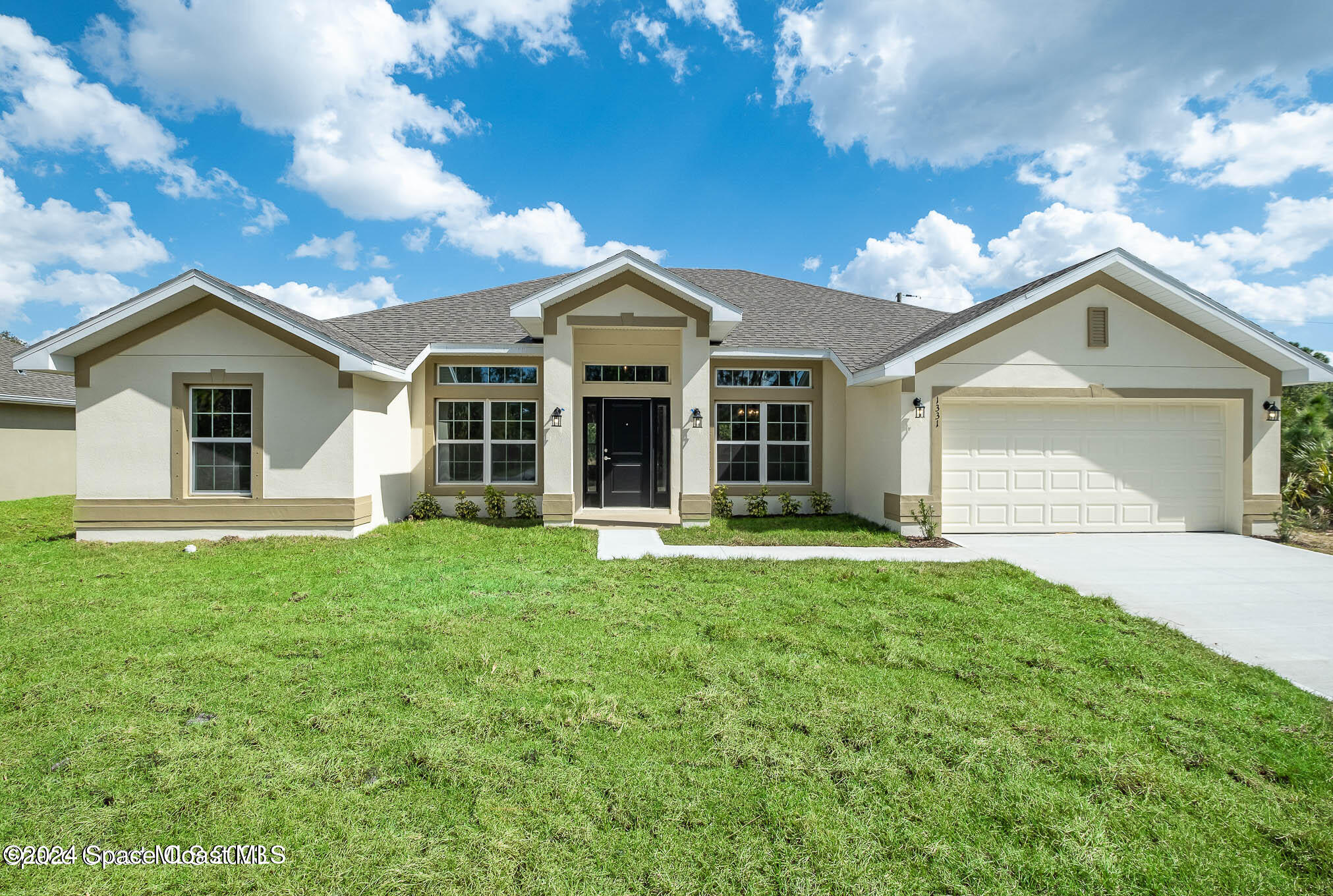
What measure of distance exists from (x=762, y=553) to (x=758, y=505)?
10.7ft

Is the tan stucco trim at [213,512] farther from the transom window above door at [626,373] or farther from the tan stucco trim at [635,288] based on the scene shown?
the transom window above door at [626,373]

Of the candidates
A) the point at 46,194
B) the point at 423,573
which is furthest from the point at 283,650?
the point at 46,194

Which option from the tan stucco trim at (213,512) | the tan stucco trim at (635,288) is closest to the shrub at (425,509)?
the tan stucco trim at (213,512)

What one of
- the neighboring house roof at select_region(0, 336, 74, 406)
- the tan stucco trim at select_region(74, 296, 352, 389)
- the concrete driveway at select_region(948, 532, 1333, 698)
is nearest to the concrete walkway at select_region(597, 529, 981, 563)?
the concrete driveway at select_region(948, 532, 1333, 698)

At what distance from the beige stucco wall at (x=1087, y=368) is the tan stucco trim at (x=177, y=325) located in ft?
32.5

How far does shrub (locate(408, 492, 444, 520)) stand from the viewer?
449 inches

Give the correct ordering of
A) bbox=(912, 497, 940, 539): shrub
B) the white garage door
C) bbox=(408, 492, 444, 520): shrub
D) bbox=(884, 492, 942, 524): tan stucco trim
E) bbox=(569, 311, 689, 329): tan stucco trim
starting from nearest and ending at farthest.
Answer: bbox=(912, 497, 940, 539): shrub → bbox=(884, 492, 942, 524): tan stucco trim → the white garage door → bbox=(569, 311, 689, 329): tan stucco trim → bbox=(408, 492, 444, 520): shrub

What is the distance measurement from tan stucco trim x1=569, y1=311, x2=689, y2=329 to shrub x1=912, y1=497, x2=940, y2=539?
17.0ft

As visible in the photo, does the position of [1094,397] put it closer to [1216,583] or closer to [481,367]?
[1216,583]

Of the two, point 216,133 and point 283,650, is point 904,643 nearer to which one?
point 283,650

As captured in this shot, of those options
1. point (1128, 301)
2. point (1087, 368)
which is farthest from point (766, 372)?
point (1128, 301)

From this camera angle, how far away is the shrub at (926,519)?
9.54 meters

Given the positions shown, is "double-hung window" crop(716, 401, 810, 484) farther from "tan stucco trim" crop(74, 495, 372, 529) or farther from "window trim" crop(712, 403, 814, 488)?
"tan stucco trim" crop(74, 495, 372, 529)

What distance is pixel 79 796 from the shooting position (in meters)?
2.78
